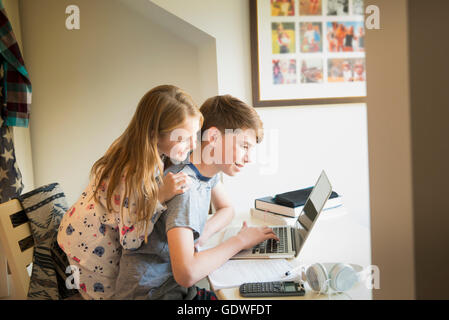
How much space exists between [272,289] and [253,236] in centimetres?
28

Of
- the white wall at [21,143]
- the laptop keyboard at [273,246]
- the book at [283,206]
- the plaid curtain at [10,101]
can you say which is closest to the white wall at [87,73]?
the white wall at [21,143]

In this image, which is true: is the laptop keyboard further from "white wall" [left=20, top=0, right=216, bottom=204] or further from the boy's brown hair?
"white wall" [left=20, top=0, right=216, bottom=204]

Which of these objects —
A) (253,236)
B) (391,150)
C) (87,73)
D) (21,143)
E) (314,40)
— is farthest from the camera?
(87,73)

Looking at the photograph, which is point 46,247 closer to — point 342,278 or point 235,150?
point 235,150

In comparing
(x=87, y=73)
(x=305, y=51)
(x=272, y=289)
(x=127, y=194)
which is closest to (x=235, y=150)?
(x=127, y=194)

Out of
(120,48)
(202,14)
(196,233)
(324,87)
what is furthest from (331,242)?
(120,48)

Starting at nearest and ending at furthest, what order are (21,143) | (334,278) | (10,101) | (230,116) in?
(334,278)
(230,116)
(10,101)
(21,143)

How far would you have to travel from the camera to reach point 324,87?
2.13m

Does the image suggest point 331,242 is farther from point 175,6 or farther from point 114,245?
point 175,6

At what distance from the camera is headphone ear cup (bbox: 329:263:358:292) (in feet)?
3.03

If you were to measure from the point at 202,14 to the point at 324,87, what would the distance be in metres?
0.74

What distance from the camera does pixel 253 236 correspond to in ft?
4.01

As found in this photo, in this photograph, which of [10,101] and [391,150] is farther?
[10,101]

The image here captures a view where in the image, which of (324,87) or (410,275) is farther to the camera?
(324,87)
